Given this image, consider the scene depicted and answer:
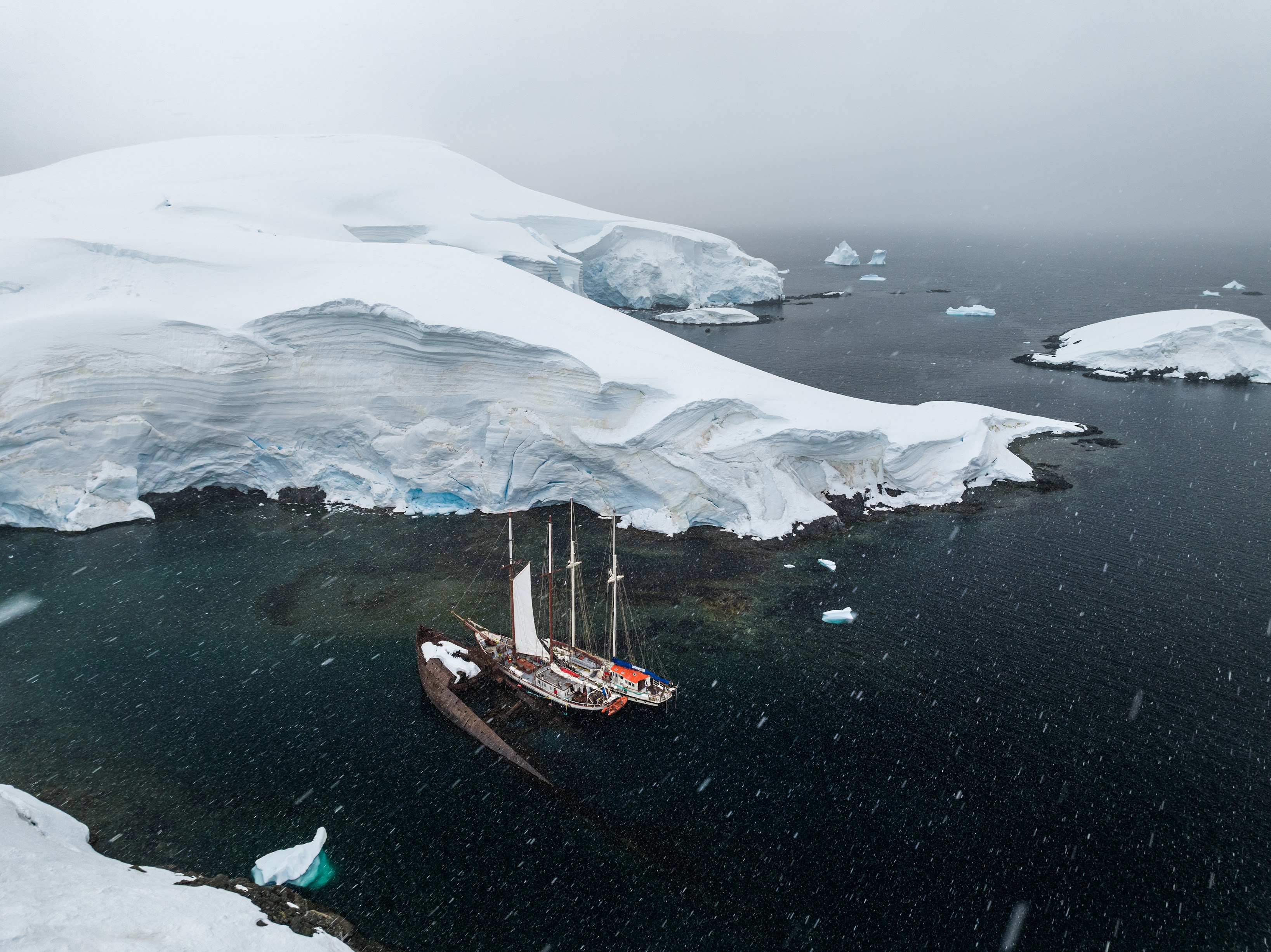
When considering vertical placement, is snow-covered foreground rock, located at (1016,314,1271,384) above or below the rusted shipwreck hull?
above

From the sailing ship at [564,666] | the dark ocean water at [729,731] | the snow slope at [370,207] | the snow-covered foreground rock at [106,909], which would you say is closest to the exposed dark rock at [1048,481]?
the dark ocean water at [729,731]

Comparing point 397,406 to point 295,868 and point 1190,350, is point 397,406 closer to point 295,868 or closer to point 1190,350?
point 295,868

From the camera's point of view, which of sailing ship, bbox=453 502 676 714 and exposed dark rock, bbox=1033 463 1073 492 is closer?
sailing ship, bbox=453 502 676 714

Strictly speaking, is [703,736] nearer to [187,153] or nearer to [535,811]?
[535,811]

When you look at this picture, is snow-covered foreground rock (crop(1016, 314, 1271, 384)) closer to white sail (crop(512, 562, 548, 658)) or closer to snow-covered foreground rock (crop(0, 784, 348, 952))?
white sail (crop(512, 562, 548, 658))

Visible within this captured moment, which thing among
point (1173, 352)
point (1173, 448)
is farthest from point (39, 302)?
point (1173, 352)

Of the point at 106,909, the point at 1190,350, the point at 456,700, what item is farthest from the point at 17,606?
the point at 1190,350

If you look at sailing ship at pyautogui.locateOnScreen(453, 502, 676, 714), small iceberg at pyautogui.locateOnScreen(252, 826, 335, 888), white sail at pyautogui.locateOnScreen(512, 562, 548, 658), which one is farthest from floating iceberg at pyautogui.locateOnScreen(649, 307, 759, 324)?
small iceberg at pyautogui.locateOnScreen(252, 826, 335, 888)

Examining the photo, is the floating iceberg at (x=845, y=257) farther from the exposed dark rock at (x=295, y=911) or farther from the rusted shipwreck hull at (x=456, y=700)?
the exposed dark rock at (x=295, y=911)
